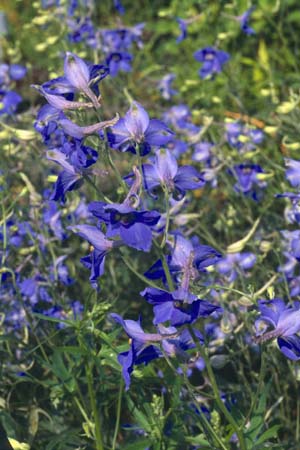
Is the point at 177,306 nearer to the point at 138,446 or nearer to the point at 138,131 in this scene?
the point at 138,131

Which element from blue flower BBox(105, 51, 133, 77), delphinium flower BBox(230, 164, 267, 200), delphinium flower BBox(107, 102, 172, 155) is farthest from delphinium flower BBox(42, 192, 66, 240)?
delphinium flower BBox(107, 102, 172, 155)

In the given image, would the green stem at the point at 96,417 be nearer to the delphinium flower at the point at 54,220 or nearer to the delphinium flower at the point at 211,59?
the delphinium flower at the point at 54,220

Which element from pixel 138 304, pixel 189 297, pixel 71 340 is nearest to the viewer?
pixel 189 297

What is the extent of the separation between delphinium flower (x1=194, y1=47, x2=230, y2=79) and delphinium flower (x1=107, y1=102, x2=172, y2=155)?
2.00m

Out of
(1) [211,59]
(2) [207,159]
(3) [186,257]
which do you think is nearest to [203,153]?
(2) [207,159]

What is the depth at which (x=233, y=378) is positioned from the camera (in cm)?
273

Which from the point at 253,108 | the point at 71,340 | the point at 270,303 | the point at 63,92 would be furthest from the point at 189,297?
the point at 253,108

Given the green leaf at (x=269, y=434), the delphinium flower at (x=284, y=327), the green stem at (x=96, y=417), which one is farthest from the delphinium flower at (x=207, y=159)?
the delphinium flower at (x=284, y=327)

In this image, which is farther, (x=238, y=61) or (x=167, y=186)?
(x=238, y=61)

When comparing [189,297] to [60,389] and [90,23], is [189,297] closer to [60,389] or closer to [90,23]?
[60,389]

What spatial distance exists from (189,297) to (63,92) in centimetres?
50

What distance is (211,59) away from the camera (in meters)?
3.67

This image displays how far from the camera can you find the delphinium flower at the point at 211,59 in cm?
363

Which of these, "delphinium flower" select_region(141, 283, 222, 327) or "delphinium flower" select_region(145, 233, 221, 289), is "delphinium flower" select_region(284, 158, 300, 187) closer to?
"delphinium flower" select_region(145, 233, 221, 289)
